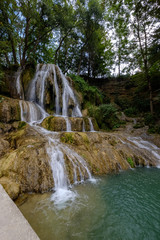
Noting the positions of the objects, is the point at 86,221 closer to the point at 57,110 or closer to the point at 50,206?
the point at 50,206

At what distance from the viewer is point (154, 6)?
20.3 feet

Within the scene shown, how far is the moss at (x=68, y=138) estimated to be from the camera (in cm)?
521

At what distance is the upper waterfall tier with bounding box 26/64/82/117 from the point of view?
10109mm

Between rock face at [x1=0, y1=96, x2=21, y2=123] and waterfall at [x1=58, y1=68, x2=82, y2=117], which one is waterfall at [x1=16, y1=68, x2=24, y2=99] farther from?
waterfall at [x1=58, y1=68, x2=82, y2=117]

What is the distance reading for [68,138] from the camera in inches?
209

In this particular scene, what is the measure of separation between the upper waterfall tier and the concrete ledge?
927 cm

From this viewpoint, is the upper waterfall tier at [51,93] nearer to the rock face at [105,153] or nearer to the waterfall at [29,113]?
the waterfall at [29,113]

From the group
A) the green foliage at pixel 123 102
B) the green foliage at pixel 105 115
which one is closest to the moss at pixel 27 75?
the green foliage at pixel 105 115

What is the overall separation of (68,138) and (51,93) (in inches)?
267

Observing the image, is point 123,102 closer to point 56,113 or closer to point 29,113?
point 56,113

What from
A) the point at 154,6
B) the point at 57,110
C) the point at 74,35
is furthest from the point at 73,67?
the point at 154,6

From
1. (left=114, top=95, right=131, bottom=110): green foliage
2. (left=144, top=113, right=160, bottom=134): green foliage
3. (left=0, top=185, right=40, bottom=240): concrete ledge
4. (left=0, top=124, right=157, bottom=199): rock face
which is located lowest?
(left=0, top=124, right=157, bottom=199): rock face

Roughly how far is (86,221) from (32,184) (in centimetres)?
175

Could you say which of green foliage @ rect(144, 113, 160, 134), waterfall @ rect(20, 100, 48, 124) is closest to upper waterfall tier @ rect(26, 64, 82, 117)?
waterfall @ rect(20, 100, 48, 124)
